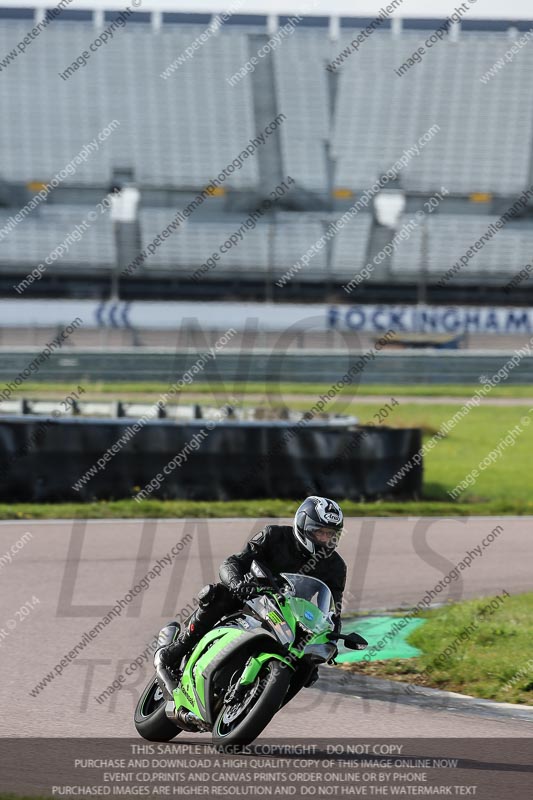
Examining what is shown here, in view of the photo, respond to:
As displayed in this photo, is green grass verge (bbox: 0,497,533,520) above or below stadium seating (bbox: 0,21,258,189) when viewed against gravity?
below

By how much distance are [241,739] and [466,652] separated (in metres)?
3.01

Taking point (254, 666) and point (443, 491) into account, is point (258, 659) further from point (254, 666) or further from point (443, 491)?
point (443, 491)

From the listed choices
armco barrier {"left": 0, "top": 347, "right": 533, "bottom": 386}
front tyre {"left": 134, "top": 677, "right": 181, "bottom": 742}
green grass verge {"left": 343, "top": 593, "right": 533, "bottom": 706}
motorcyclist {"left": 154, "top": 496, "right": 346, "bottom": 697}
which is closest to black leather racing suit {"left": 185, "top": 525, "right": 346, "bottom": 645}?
motorcyclist {"left": 154, "top": 496, "right": 346, "bottom": 697}

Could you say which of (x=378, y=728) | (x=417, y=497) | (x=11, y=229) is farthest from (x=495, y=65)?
(x=378, y=728)

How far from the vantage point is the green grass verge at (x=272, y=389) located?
2670cm

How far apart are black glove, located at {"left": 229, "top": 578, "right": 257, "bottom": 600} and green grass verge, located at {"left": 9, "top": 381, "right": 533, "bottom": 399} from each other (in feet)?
65.4

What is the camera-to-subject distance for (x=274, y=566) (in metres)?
6.02

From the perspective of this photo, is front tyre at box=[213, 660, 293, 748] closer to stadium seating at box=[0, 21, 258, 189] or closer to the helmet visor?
the helmet visor

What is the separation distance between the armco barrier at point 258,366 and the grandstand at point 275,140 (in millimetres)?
19995

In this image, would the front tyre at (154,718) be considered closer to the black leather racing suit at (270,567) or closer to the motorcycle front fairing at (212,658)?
the motorcycle front fairing at (212,658)

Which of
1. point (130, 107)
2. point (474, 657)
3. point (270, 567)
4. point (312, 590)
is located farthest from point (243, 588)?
point (130, 107)

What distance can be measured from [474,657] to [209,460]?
7.14 m

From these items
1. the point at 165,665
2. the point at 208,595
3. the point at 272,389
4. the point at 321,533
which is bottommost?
the point at 165,665

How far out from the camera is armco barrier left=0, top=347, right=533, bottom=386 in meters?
27.7
